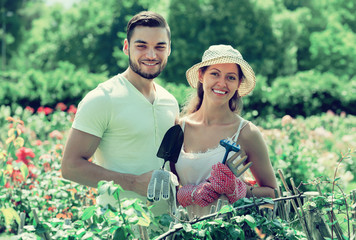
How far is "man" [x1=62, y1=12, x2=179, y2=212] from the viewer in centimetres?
269

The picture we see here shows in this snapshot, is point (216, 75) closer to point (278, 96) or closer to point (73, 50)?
point (278, 96)

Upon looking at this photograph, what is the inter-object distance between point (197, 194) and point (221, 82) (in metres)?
0.74

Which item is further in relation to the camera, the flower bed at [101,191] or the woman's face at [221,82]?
the woman's face at [221,82]

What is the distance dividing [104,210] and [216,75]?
1.53 metres

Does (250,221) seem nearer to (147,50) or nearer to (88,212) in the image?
(88,212)

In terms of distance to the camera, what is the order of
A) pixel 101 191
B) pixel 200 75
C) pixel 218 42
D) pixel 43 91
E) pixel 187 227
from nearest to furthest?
1. pixel 101 191
2. pixel 187 227
3. pixel 200 75
4. pixel 43 91
5. pixel 218 42

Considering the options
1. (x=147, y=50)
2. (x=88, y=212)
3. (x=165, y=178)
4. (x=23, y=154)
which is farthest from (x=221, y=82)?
(x=23, y=154)

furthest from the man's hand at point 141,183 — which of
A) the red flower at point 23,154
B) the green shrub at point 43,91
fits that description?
the green shrub at point 43,91

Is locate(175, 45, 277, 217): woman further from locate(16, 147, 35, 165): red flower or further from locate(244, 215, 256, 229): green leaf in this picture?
locate(16, 147, 35, 165): red flower

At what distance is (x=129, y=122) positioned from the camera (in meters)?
2.77

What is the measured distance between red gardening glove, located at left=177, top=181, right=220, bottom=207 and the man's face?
743mm

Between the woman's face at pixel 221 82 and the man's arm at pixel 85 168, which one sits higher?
the woman's face at pixel 221 82

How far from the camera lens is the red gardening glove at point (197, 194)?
2.54 meters

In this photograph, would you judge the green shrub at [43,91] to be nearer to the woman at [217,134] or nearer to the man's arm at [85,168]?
the woman at [217,134]
